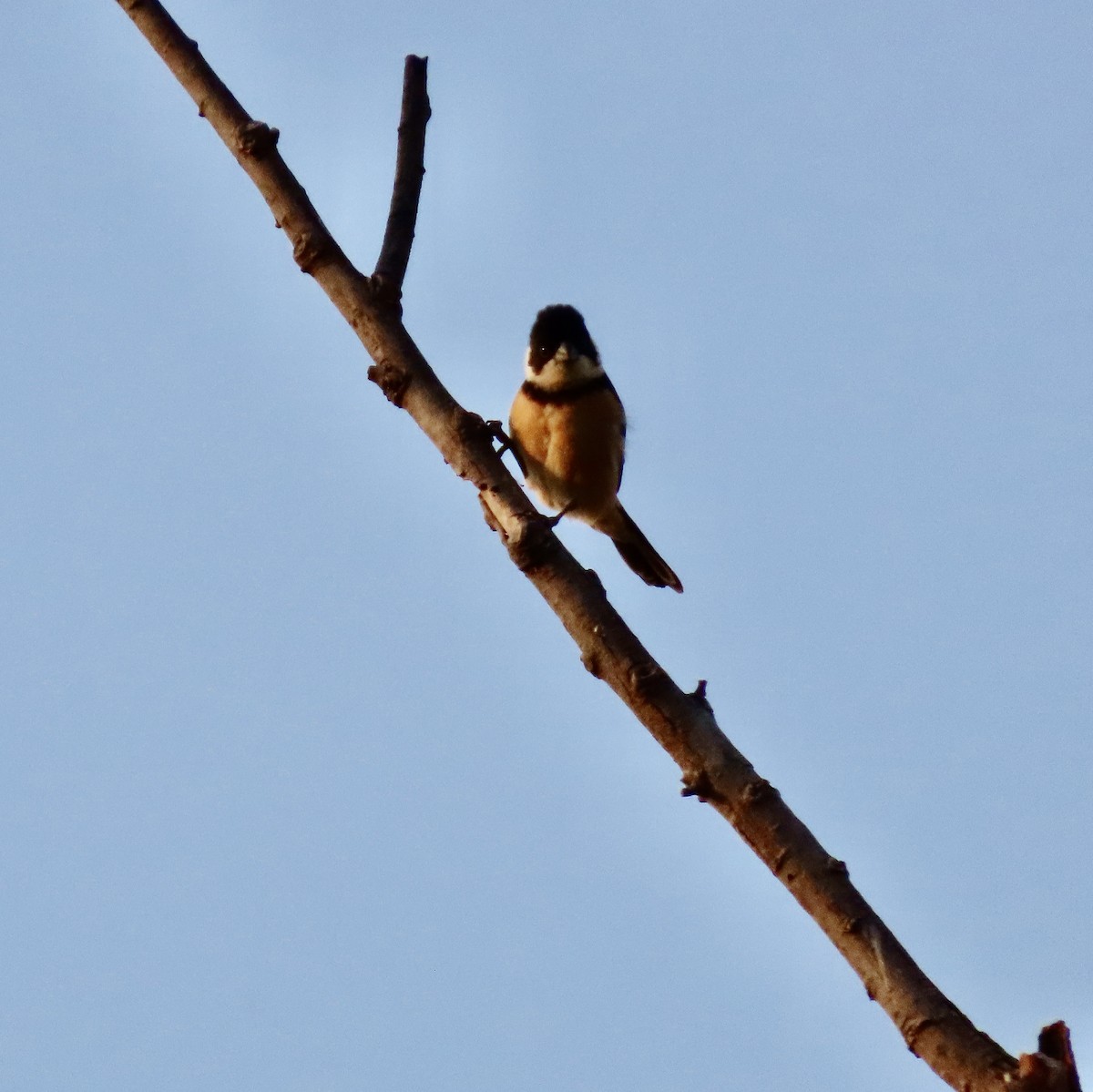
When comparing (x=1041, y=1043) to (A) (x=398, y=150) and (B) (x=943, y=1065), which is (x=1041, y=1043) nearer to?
(B) (x=943, y=1065)

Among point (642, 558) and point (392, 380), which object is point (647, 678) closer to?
point (392, 380)

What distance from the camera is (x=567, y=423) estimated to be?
6953 millimetres

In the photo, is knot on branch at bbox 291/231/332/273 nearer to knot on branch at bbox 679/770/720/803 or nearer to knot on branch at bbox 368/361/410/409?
knot on branch at bbox 368/361/410/409

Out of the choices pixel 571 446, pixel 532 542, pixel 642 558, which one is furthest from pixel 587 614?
pixel 642 558

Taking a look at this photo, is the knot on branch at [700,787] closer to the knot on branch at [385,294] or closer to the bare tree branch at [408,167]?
the knot on branch at [385,294]

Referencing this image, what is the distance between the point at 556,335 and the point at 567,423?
58 cm

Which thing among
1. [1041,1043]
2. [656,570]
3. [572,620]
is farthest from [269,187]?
[656,570]

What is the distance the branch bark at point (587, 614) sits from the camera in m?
2.82

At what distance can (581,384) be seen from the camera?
23.5ft

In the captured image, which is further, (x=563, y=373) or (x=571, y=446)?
(x=563, y=373)

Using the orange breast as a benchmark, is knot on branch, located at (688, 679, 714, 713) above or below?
below

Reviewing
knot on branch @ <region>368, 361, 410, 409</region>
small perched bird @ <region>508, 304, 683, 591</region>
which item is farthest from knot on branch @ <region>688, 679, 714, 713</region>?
small perched bird @ <region>508, 304, 683, 591</region>

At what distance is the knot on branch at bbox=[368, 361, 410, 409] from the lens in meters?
4.02

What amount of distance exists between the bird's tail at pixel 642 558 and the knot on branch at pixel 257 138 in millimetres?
3938
